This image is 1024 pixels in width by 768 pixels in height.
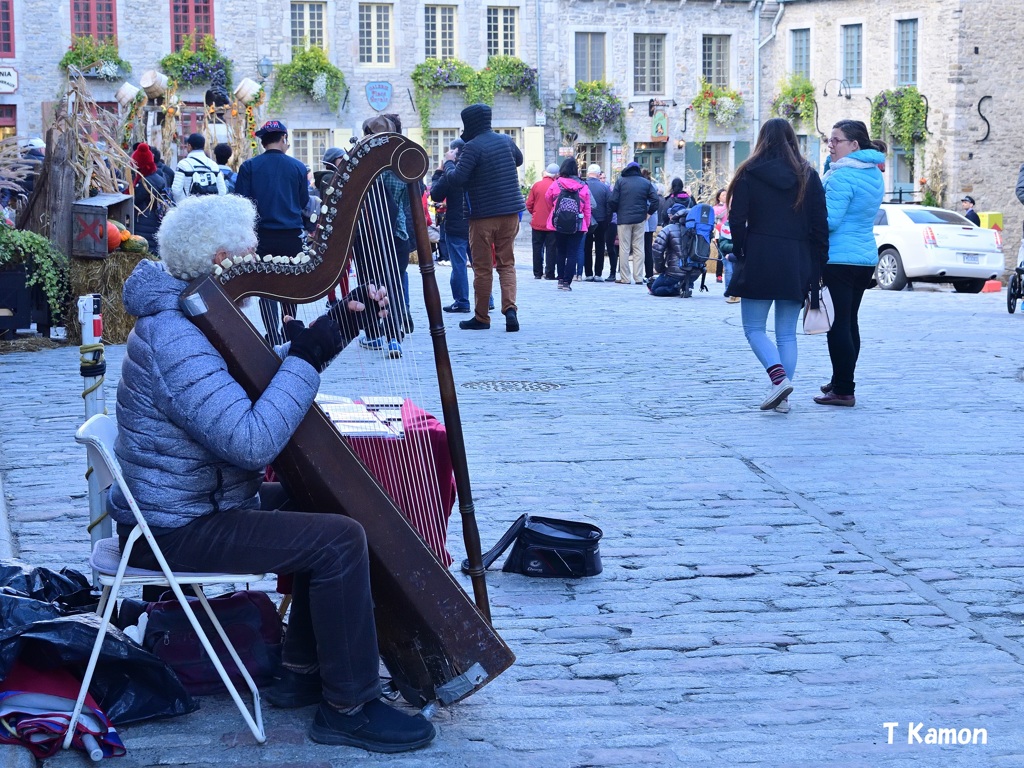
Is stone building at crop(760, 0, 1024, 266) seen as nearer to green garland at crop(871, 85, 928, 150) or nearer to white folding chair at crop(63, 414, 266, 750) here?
green garland at crop(871, 85, 928, 150)

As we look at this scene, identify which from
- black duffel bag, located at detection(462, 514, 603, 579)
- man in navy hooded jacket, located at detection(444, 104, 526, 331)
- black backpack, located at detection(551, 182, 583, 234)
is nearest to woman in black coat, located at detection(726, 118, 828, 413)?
black duffel bag, located at detection(462, 514, 603, 579)

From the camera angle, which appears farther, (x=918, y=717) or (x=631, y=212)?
(x=631, y=212)

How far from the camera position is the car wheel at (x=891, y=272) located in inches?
934

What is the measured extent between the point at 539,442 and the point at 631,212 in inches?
513

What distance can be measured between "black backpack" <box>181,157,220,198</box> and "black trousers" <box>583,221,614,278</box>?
8.90 meters

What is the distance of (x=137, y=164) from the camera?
14.8 metres

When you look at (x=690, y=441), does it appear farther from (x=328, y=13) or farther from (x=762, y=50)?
(x=762, y=50)

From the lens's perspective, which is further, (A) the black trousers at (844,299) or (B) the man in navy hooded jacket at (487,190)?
(B) the man in navy hooded jacket at (487,190)

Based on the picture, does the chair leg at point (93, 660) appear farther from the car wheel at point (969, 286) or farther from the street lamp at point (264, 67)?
the street lamp at point (264, 67)

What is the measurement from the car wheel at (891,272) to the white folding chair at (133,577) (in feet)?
68.6

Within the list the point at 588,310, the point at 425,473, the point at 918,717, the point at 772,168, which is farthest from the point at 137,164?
the point at 918,717

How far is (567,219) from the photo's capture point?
Result: 63.7ft

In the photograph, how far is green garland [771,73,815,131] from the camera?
42.0 m

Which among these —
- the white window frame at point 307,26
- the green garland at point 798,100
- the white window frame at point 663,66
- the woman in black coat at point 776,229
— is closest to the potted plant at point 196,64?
the white window frame at point 307,26
